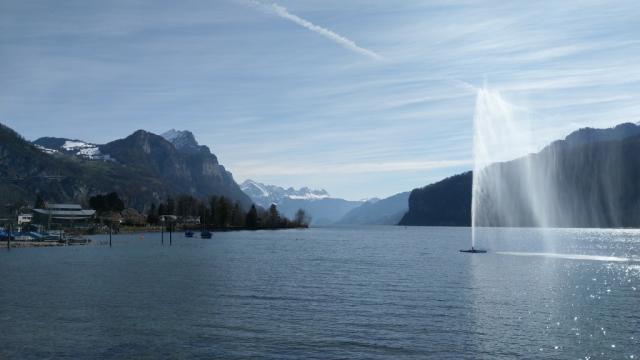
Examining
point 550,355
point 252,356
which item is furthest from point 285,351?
point 550,355

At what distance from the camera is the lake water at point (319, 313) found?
4466 cm

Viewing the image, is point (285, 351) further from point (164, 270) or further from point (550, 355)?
point (164, 270)

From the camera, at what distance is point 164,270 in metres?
106

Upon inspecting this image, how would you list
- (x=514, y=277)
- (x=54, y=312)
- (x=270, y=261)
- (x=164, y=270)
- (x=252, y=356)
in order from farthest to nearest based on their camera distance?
(x=270, y=261) → (x=164, y=270) → (x=514, y=277) → (x=54, y=312) → (x=252, y=356)

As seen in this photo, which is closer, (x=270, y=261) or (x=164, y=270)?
(x=164, y=270)

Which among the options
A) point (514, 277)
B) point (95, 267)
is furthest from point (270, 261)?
point (514, 277)

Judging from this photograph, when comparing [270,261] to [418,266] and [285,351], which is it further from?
[285,351]

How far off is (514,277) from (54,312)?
69048 millimetres

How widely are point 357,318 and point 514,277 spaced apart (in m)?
46.4

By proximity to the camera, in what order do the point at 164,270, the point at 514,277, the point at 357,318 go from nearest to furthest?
1. the point at 357,318
2. the point at 514,277
3. the point at 164,270

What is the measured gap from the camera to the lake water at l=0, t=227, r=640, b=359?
4466 centimetres

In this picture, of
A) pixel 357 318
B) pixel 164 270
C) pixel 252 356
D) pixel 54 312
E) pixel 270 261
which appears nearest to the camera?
pixel 252 356

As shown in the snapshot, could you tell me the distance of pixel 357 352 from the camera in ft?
142

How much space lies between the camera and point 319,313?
58.6 metres
